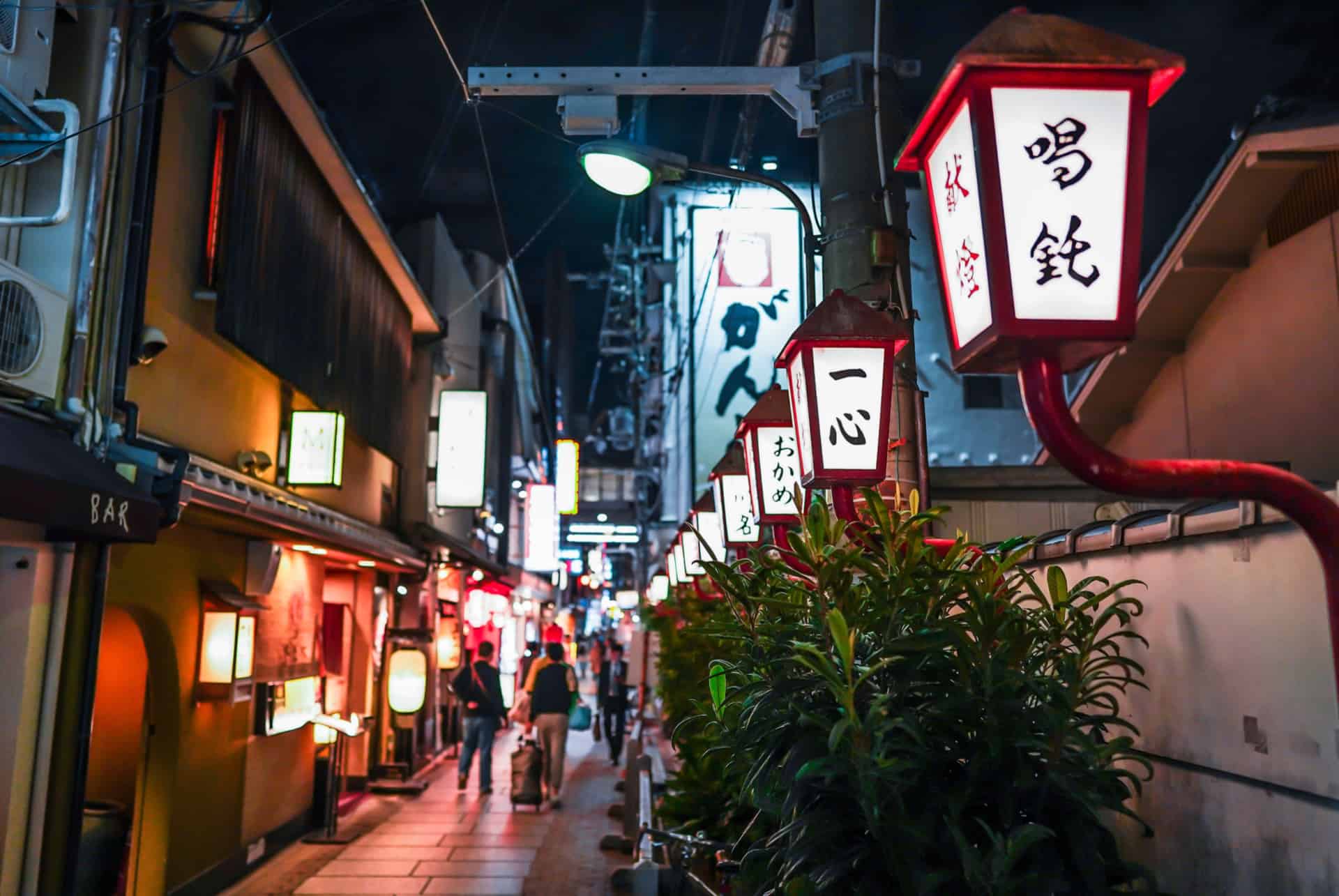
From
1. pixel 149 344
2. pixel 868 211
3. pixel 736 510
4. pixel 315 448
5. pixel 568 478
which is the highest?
pixel 568 478

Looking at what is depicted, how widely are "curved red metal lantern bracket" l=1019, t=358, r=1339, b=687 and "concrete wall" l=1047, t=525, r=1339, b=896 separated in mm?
1226

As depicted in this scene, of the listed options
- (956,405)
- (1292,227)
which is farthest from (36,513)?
(956,405)

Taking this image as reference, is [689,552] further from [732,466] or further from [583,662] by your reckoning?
[583,662]

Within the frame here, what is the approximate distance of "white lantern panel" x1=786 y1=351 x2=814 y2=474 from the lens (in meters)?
5.74

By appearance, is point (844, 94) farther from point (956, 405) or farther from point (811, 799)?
point (956, 405)

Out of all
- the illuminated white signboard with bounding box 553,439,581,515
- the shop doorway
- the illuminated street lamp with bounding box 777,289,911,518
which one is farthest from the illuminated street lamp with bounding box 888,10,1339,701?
the illuminated white signboard with bounding box 553,439,581,515

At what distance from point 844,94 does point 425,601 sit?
16.4 m

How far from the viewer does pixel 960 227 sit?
3252 millimetres

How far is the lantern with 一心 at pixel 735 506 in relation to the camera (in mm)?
10203

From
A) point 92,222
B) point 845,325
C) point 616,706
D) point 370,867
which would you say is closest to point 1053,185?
point 845,325

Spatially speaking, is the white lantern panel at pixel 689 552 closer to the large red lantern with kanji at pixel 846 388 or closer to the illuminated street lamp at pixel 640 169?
the illuminated street lamp at pixel 640 169

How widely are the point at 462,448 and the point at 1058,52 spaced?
58.8ft

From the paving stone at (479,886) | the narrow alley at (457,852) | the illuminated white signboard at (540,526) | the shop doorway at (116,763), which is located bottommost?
the narrow alley at (457,852)

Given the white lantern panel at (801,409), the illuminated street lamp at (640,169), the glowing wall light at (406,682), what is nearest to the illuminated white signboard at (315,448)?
the glowing wall light at (406,682)
